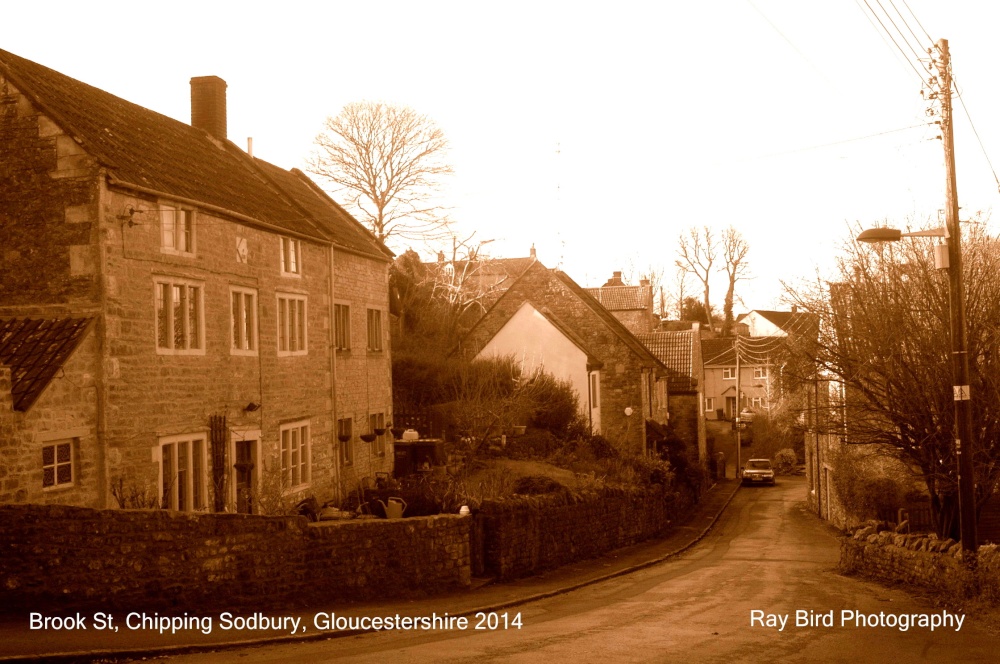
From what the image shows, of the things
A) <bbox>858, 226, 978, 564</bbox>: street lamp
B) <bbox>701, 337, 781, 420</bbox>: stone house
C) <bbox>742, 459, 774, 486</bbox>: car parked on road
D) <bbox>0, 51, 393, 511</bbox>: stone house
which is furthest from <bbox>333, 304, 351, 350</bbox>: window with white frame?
<bbox>701, 337, 781, 420</bbox>: stone house

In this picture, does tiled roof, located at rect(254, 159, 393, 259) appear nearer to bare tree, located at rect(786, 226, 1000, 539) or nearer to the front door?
the front door

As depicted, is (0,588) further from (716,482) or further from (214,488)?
(716,482)

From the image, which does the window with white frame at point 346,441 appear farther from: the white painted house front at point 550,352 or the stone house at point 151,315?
the white painted house front at point 550,352

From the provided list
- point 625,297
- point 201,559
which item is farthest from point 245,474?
point 625,297

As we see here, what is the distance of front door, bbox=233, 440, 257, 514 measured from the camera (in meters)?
18.5

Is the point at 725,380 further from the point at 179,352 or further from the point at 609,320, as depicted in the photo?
the point at 179,352

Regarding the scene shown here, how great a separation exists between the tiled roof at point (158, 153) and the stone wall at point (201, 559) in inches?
245

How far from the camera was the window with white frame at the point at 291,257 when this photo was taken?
2155 centimetres

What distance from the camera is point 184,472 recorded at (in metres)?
17.3

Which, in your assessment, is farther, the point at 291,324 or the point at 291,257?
the point at 291,324

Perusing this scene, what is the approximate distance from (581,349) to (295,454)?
1941 centimetres

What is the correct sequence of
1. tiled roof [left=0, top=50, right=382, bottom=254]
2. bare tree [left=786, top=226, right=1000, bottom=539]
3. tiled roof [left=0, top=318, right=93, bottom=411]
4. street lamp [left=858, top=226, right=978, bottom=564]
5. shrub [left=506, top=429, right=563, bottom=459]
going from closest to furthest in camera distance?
tiled roof [left=0, top=318, right=93, bottom=411] → street lamp [left=858, top=226, right=978, bottom=564] → tiled roof [left=0, top=50, right=382, bottom=254] → bare tree [left=786, top=226, right=1000, bottom=539] → shrub [left=506, top=429, right=563, bottom=459]

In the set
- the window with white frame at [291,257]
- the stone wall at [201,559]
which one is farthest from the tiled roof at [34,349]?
the window with white frame at [291,257]

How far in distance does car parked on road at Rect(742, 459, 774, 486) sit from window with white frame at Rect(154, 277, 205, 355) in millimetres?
44382
